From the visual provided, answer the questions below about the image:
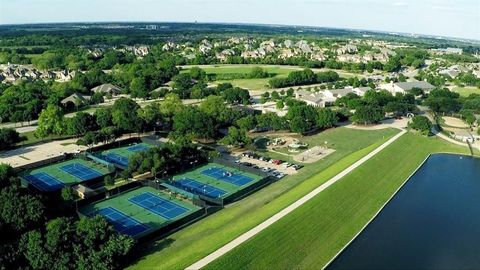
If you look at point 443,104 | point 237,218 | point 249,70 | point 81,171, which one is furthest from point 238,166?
point 249,70

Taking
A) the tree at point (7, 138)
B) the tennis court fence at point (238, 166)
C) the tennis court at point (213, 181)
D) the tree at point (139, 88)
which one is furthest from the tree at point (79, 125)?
the tree at point (139, 88)

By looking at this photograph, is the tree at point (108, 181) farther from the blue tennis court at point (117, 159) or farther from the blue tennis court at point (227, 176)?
the blue tennis court at point (227, 176)

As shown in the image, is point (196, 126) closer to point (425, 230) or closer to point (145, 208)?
point (145, 208)

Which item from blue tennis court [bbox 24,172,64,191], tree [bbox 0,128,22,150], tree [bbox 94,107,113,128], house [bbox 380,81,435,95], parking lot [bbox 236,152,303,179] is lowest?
blue tennis court [bbox 24,172,64,191]

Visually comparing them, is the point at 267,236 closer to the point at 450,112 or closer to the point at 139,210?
the point at 139,210

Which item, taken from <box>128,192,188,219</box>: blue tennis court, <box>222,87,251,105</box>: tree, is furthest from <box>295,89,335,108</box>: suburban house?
<box>128,192,188,219</box>: blue tennis court

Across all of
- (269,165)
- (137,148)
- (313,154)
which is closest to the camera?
(269,165)

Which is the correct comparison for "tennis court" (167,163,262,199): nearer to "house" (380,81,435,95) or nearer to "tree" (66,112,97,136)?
"tree" (66,112,97,136)
